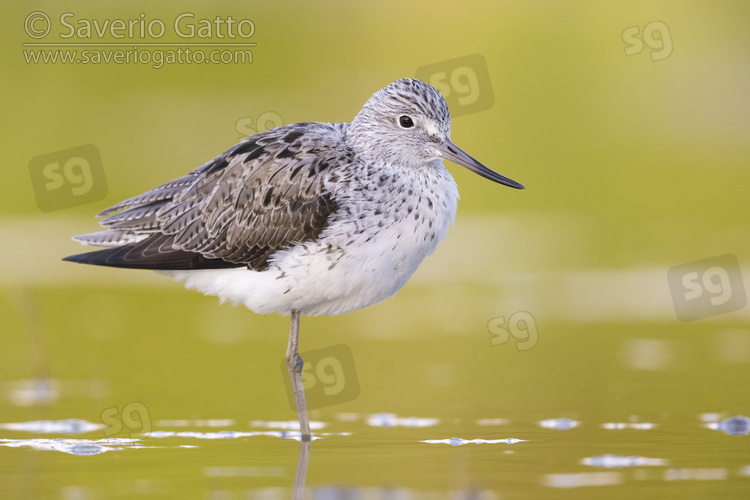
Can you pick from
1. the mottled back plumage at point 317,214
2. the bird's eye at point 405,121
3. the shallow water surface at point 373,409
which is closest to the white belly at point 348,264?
the mottled back plumage at point 317,214

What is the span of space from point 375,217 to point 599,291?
5.37m

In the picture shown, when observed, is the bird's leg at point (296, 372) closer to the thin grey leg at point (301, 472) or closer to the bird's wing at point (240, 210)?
the thin grey leg at point (301, 472)

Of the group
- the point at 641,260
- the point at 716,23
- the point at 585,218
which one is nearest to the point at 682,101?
the point at 716,23

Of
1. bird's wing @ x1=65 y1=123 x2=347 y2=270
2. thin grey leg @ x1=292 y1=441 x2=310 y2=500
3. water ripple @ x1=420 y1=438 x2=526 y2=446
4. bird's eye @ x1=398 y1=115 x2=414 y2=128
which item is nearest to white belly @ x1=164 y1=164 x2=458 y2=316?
bird's wing @ x1=65 y1=123 x2=347 y2=270

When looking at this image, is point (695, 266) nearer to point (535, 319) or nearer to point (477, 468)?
point (535, 319)

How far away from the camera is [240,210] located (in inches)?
384

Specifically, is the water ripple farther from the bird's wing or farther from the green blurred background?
the bird's wing

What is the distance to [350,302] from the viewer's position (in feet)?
30.5

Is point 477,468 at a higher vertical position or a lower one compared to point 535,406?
lower

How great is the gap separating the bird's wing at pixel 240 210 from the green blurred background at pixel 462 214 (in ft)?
3.62

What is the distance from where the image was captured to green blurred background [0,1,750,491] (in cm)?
1032

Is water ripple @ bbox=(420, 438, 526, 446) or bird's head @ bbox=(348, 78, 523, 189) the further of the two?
bird's head @ bbox=(348, 78, 523, 189)

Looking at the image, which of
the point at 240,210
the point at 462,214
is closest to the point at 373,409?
the point at 240,210

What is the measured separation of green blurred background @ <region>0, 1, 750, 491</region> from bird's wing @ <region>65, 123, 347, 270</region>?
1104mm
